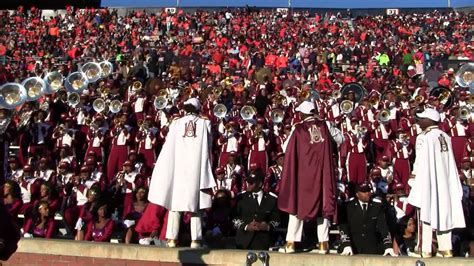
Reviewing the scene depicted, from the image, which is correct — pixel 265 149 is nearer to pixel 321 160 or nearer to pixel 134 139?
pixel 134 139

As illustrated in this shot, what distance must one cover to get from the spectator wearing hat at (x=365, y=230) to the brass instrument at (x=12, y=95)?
35.3 feet

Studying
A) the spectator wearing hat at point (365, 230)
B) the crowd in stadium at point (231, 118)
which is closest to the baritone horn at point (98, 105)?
the crowd in stadium at point (231, 118)

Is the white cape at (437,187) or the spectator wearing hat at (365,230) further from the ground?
the white cape at (437,187)

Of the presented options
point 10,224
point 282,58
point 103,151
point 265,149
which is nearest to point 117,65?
point 282,58

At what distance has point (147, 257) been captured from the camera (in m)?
9.40

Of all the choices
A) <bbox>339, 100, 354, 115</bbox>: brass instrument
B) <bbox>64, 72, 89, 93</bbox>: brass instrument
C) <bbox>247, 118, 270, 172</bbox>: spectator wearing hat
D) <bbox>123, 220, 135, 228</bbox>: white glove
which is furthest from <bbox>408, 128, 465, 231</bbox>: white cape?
<bbox>64, 72, 89, 93</bbox>: brass instrument

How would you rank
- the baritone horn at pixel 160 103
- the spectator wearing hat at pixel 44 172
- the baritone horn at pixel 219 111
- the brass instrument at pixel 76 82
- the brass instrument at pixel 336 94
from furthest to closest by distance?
the brass instrument at pixel 76 82
the brass instrument at pixel 336 94
the baritone horn at pixel 160 103
the baritone horn at pixel 219 111
the spectator wearing hat at pixel 44 172

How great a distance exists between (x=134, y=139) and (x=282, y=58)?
10306 mm

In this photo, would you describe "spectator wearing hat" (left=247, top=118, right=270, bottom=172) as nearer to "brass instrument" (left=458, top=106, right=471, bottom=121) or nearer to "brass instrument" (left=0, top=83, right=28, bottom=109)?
"brass instrument" (left=458, top=106, right=471, bottom=121)

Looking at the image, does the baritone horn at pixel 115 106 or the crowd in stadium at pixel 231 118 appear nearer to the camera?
the crowd in stadium at pixel 231 118

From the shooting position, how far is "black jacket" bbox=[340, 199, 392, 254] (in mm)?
10266

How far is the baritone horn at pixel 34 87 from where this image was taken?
1969cm

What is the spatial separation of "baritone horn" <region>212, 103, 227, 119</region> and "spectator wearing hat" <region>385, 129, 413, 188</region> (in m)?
3.75

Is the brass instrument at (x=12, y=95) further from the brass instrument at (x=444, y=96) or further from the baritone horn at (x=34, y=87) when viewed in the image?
the brass instrument at (x=444, y=96)
